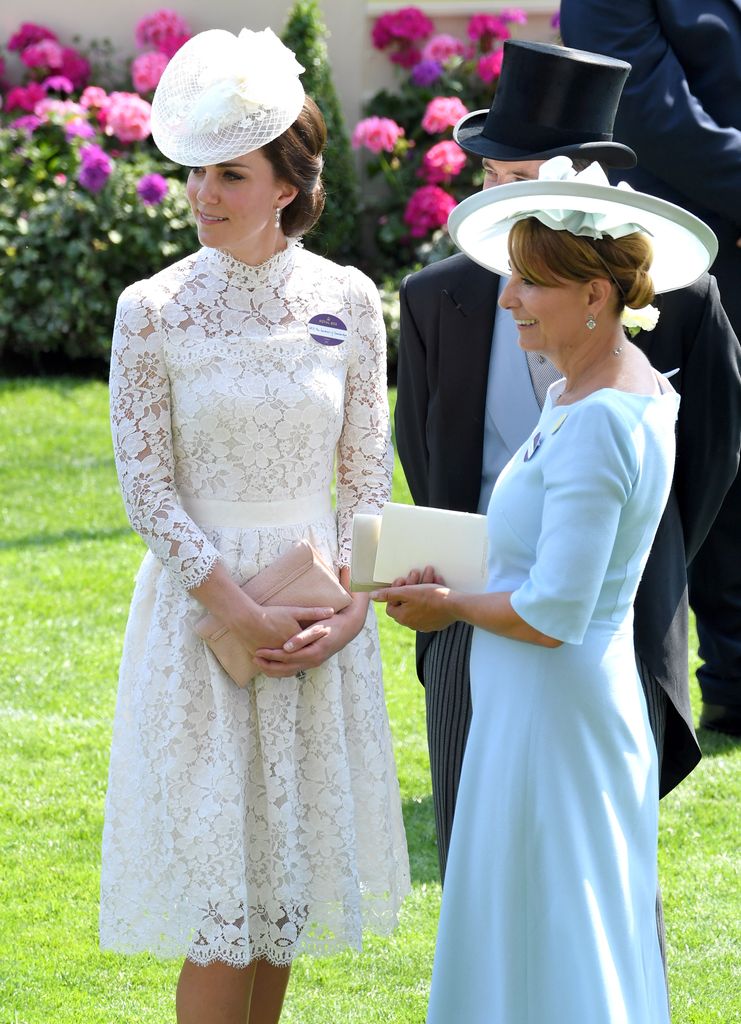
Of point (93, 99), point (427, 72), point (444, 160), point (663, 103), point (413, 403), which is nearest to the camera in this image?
point (413, 403)

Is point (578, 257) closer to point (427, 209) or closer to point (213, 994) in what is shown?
point (213, 994)

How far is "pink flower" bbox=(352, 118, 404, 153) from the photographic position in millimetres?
10352

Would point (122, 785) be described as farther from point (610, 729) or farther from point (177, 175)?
point (177, 175)

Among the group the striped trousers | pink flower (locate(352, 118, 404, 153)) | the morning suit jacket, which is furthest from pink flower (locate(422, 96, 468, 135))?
the striped trousers

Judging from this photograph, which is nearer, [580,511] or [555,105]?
[580,511]

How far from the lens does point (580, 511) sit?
2.29m

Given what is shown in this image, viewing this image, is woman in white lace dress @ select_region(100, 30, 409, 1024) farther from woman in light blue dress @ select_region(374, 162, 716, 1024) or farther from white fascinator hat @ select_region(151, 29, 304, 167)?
woman in light blue dress @ select_region(374, 162, 716, 1024)

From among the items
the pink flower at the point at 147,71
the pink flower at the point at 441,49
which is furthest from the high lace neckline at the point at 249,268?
the pink flower at the point at 441,49

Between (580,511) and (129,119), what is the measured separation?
833 centimetres

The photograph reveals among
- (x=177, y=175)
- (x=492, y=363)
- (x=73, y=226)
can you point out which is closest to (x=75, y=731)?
(x=492, y=363)

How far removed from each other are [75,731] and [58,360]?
567cm

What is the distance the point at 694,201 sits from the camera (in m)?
4.64

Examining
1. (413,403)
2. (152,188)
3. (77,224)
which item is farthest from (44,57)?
(413,403)

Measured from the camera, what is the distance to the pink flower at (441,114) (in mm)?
10188
